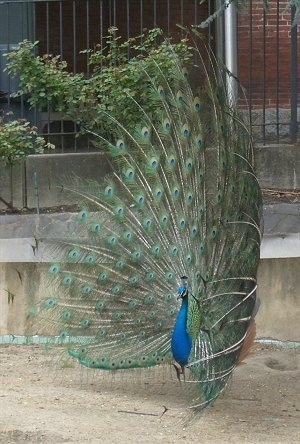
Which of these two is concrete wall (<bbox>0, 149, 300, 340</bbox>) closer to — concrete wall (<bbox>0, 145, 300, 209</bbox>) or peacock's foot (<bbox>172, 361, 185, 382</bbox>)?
concrete wall (<bbox>0, 145, 300, 209</bbox>)

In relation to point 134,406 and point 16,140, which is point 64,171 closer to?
point 16,140

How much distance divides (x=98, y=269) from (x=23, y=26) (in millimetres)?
5523

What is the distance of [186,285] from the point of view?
6473mm

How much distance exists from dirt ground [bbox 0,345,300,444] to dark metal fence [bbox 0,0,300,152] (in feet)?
12.3

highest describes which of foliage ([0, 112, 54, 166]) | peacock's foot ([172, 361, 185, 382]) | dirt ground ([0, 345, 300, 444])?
foliage ([0, 112, 54, 166])

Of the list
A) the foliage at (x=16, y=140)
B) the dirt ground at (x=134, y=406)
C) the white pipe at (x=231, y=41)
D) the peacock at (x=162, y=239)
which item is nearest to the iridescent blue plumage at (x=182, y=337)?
the peacock at (x=162, y=239)

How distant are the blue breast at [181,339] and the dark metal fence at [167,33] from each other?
4.66 metres

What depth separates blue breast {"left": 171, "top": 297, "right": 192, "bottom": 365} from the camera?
247 inches

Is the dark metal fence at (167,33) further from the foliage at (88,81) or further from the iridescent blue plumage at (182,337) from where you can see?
the iridescent blue plumage at (182,337)

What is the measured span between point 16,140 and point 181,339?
455 centimetres

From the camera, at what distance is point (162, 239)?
23.4 ft

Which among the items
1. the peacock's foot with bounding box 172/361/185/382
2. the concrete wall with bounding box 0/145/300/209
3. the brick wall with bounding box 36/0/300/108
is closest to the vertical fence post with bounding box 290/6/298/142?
the brick wall with bounding box 36/0/300/108

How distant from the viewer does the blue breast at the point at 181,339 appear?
6270 millimetres

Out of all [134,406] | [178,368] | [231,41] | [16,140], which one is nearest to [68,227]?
[16,140]
